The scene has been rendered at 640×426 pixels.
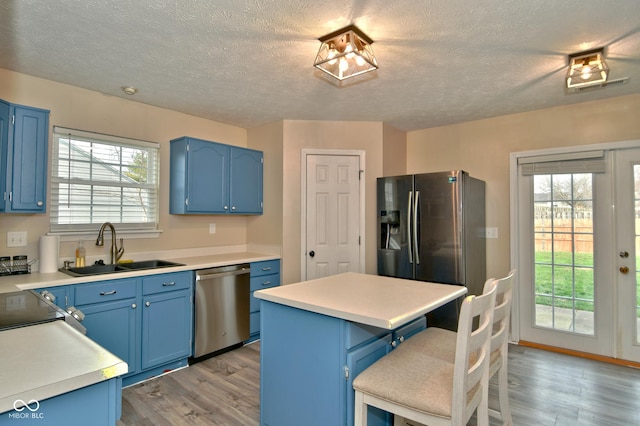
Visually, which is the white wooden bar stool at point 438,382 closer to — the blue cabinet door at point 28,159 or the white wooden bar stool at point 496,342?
the white wooden bar stool at point 496,342

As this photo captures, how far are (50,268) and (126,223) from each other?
2.50ft

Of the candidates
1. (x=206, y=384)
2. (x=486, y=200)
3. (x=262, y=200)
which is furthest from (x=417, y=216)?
(x=206, y=384)

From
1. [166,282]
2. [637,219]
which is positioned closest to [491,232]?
[637,219]

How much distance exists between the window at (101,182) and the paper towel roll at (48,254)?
0.25 meters

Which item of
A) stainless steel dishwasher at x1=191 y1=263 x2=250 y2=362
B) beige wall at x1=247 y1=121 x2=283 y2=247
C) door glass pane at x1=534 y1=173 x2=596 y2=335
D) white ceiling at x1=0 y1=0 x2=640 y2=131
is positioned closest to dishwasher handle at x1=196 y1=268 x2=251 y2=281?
stainless steel dishwasher at x1=191 y1=263 x2=250 y2=362

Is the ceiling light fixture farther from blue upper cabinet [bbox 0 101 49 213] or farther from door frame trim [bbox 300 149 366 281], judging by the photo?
door frame trim [bbox 300 149 366 281]

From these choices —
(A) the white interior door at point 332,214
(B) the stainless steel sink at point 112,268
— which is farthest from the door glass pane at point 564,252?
(B) the stainless steel sink at point 112,268

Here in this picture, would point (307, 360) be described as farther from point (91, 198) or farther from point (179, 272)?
point (91, 198)

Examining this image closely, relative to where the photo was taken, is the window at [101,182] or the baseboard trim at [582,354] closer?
the window at [101,182]

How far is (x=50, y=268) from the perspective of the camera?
259cm

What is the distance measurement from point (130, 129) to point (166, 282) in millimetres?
1521

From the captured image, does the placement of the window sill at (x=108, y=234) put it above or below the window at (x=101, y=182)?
below

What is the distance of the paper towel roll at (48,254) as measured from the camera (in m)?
2.57

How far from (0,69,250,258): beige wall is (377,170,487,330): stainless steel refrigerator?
5.96ft
